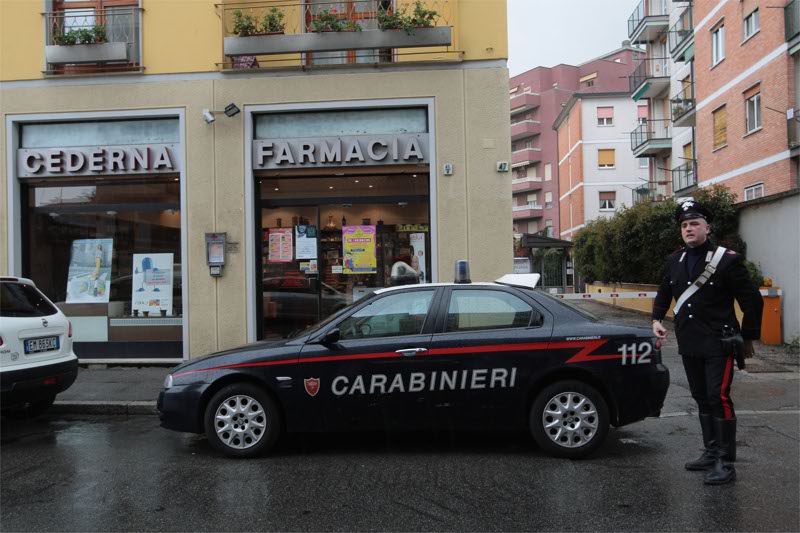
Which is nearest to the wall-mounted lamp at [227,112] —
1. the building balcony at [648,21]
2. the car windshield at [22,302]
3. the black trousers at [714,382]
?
the car windshield at [22,302]

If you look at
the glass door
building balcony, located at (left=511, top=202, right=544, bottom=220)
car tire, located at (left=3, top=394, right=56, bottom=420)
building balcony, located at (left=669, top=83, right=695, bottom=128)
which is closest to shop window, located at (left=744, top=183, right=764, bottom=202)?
building balcony, located at (left=669, top=83, right=695, bottom=128)

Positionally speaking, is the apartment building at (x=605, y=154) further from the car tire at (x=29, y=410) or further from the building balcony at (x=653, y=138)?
the car tire at (x=29, y=410)

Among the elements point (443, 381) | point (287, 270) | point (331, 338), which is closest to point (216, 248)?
point (287, 270)

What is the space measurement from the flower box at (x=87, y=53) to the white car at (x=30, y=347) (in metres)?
4.95

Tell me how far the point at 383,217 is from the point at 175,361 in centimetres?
417

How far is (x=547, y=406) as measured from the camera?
5160 mm

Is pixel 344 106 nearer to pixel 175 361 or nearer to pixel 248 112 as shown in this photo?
pixel 248 112

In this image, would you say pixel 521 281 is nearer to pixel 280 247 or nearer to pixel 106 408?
pixel 106 408

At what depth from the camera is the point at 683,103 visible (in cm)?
2630

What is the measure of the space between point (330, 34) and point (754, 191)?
54.5 feet

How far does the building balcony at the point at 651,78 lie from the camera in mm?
30094

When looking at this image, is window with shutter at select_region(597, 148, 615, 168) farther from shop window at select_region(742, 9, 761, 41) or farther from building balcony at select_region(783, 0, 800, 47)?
building balcony at select_region(783, 0, 800, 47)

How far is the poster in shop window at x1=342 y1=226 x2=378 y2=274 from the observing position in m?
10.3

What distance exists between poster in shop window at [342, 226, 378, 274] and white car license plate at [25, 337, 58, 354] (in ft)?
15.5
